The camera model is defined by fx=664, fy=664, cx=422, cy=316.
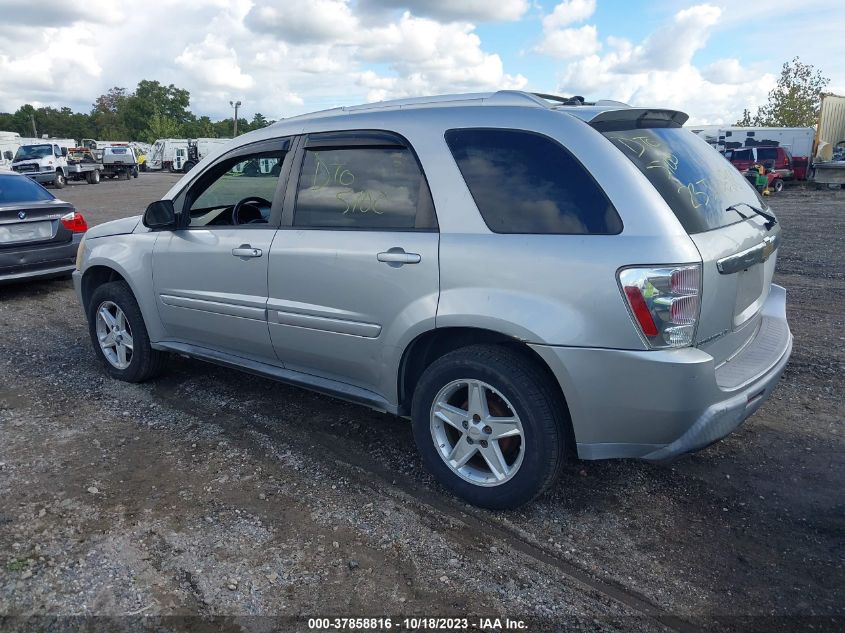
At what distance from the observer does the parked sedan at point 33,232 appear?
7.44 meters

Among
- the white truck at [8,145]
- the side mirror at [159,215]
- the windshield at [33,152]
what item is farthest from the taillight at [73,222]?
the white truck at [8,145]

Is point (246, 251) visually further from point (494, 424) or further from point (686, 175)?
point (686, 175)

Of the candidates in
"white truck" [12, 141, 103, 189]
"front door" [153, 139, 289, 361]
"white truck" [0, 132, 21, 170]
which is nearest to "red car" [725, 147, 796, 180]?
"front door" [153, 139, 289, 361]

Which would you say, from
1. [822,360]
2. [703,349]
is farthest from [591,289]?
[822,360]

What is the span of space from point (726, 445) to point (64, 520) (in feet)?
11.5

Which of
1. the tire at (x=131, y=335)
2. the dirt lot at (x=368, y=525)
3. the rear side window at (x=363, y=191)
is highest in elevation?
the rear side window at (x=363, y=191)

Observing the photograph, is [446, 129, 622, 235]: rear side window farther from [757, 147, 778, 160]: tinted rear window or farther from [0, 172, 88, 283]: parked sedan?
[757, 147, 778, 160]: tinted rear window

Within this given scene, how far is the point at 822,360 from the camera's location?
5.16 meters

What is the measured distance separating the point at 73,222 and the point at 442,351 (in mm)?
6638

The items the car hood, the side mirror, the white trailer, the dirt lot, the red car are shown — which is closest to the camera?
the dirt lot

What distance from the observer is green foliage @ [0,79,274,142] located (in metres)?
94.2

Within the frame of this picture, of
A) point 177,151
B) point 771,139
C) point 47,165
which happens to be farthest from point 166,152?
point 771,139

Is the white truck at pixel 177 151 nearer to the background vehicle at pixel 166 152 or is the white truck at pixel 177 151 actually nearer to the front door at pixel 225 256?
the background vehicle at pixel 166 152

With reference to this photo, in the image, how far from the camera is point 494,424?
10.00 ft
